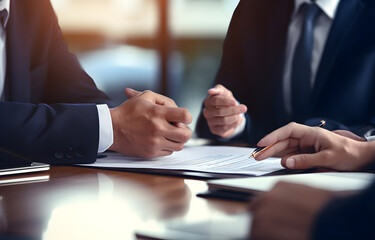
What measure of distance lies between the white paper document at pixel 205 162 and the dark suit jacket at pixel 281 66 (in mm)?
589

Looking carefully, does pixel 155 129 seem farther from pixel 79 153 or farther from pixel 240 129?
pixel 240 129

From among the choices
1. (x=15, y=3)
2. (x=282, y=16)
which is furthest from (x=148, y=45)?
(x=15, y=3)

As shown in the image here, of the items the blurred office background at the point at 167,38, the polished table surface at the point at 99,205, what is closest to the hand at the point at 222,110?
the polished table surface at the point at 99,205

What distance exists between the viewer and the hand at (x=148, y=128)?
0.81m

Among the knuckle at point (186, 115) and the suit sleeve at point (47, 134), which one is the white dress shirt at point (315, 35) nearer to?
the knuckle at point (186, 115)

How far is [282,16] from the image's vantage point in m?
1.75

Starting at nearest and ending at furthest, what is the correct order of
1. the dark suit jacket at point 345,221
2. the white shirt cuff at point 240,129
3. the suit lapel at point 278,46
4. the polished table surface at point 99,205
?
the dark suit jacket at point 345,221 < the polished table surface at point 99,205 < the white shirt cuff at point 240,129 < the suit lapel at point 278,46

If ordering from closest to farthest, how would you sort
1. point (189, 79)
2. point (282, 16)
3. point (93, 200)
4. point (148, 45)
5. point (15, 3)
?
point (93, 200) < point (15, 3) < point (282, 16) < point (189, 79) < point (148, 45)

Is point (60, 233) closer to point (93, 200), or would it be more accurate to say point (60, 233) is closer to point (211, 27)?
point (93, 200)

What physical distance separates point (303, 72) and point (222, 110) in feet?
1.80

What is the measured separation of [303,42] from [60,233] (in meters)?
1.40

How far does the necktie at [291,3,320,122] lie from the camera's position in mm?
1563

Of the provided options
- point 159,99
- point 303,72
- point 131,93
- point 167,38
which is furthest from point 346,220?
point 167,38

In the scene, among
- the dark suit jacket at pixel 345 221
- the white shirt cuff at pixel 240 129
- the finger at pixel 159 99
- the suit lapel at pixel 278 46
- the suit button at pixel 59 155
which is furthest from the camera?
the suit lapel at pixel 278 46
